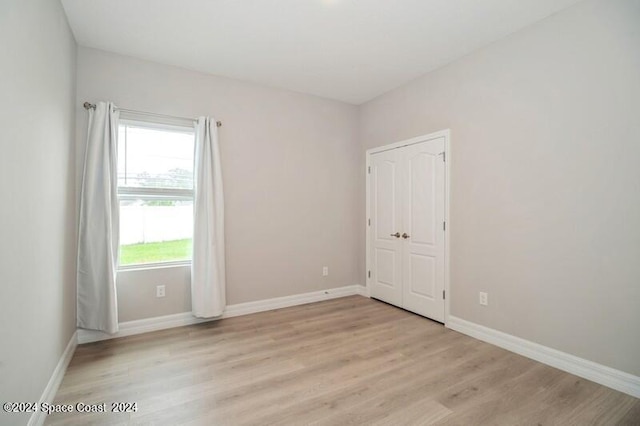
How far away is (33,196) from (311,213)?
2.96m

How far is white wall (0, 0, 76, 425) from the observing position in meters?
1.44

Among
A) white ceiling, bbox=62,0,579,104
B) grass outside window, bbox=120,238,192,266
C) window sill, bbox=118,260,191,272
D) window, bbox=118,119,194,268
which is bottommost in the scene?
window sill, bbox=118,260,191,272

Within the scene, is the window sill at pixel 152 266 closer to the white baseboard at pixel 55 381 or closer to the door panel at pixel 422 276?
the white baseboard at pixel 55 381

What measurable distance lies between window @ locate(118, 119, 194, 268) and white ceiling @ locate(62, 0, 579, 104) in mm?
825

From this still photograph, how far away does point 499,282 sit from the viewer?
289cm

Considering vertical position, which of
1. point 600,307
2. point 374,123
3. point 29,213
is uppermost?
point 374,123

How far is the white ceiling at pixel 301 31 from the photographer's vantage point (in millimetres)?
2439

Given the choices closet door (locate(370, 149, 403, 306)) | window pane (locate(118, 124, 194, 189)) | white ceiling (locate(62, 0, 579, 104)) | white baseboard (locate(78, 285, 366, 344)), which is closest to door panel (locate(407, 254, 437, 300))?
closet door (locate(370, 149, 403, 306))

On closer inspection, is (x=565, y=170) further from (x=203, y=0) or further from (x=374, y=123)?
(x=203, y=0)

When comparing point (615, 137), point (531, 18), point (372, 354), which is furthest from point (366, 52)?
point (372, 354)

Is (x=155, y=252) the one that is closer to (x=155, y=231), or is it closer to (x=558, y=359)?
(x=155, y=231)

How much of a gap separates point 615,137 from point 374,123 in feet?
8.86

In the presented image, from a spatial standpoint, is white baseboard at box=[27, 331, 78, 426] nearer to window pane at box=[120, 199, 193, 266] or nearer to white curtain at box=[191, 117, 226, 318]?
window pane at box=[120, 199, 193, 266]

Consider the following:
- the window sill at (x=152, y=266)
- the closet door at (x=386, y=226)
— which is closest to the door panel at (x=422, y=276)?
the closet door at (x=386, y=226)
